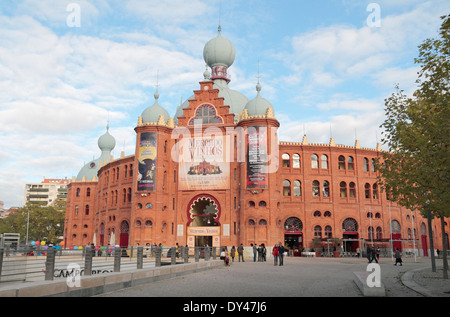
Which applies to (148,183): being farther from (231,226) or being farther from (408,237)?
(408,237)

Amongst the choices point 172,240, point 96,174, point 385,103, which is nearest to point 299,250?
point 172,240

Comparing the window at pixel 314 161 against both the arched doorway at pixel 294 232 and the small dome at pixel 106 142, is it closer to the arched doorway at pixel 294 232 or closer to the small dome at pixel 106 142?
the arched doorway at pixel 294 232

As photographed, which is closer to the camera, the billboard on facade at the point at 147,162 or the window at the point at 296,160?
the billboard on facade at the point at 147,162

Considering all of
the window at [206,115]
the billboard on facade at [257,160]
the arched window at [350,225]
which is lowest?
the arched window at [350,225]

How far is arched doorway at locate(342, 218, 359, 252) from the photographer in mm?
51844

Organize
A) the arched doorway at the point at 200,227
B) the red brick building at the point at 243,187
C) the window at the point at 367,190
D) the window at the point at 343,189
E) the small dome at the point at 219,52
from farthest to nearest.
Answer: the small dome at the point at 219,52 < the window at the point at 367,190 < the window at the point at 343,189 < the arched doorway at the point at 200,227 < the red brick building at the point at 243,187

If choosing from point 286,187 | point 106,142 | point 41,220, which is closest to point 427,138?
point 286,187

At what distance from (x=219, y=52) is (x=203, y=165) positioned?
2120 cm

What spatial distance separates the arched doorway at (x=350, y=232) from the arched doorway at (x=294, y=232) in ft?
18.9

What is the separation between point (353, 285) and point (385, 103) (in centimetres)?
1286

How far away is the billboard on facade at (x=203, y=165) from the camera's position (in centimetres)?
4934

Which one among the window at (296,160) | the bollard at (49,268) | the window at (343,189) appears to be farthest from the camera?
the window at (343,189)

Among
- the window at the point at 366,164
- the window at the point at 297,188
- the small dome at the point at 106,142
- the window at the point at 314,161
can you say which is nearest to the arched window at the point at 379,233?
the window at the point at 366,164

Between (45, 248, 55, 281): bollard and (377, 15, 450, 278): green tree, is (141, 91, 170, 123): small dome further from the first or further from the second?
(45, 248, 55, 281): bollard
